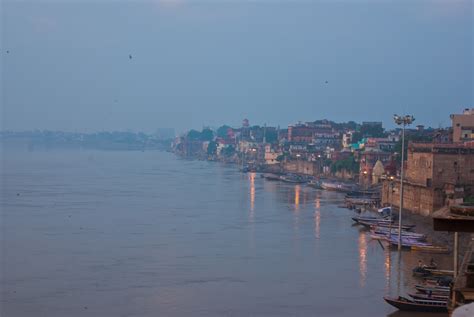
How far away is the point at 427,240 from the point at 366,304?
395cm

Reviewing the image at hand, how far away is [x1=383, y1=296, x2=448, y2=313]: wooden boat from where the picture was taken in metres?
6.56

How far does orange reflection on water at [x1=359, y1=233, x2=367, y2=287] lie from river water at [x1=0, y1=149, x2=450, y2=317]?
16 mm

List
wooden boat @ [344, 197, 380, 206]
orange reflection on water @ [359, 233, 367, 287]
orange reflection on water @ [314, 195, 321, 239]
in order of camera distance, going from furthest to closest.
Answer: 1. wooden boat @ [344, 197, 380, 206]
2. orange reflection on water @ [314, 195, 321, 239]
3. orange reflection on water @ [359, 233, 367, 287]

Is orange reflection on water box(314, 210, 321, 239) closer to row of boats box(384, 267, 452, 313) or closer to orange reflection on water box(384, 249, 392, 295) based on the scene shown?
orange reflection on water box(384, 249, 392, 295)

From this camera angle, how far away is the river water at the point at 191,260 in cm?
721

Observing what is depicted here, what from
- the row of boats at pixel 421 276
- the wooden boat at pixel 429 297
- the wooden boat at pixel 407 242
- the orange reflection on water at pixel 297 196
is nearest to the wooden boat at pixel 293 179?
the orange reflection on water at pixel 297 196

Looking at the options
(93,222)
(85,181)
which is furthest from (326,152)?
(93,222)

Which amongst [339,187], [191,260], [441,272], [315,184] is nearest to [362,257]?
[441,272]

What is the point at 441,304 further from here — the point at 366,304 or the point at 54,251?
the point at 54,251

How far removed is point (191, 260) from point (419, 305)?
3.51 metres

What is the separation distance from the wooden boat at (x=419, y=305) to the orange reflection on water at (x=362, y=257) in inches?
51.8

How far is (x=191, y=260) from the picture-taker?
30.9 feet

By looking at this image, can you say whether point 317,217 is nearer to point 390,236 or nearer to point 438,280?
point 390,236

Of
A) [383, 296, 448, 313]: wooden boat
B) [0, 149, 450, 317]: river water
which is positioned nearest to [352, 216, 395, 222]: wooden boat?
[0, 149, 450, 317]: river water
